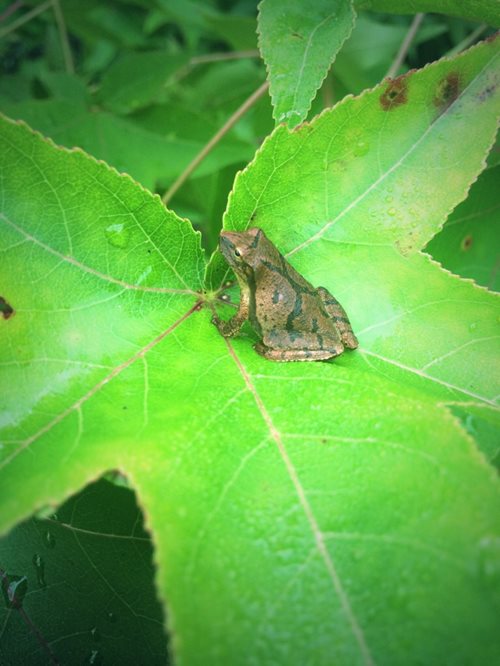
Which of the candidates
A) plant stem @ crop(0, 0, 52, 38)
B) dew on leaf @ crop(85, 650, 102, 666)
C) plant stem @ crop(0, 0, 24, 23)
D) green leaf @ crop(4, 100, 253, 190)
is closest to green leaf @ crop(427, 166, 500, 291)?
green leaf @ crop(4, 100, 253, 190)

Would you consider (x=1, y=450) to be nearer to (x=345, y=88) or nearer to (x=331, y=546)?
(x=331, y=546)

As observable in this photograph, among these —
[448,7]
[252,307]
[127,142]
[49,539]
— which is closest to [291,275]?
[252,307]

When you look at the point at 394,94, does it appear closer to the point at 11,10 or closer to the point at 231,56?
the point at 231,56

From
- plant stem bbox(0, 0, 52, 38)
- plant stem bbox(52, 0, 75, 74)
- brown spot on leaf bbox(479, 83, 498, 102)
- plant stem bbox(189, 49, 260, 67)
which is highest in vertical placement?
plant stem bbox(0, 0, 52, 38)

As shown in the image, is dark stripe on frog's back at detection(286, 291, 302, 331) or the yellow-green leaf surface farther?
dark stripe on frog's back at detection(286, 291, 302, 331)

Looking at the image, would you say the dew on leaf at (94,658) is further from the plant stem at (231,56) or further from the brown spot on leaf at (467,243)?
the plant stem at (231,56)

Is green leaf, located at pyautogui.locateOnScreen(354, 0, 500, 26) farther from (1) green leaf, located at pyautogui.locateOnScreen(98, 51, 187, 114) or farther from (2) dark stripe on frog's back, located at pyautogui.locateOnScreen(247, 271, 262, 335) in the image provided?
(1) green leaf, located at pyautogui.locateOnScreen(98, 51, 187, 114)

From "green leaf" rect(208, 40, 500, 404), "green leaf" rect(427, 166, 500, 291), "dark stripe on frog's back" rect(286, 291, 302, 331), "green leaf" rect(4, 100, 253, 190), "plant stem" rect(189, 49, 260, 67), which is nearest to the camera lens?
"green leaf" rect(208, 40, 500, 404)
